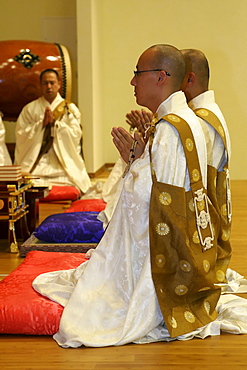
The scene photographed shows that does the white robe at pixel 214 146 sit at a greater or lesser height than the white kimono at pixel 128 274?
greater

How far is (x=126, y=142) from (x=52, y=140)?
15.3 ft

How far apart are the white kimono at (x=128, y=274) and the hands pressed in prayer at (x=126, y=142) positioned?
0.05 meters

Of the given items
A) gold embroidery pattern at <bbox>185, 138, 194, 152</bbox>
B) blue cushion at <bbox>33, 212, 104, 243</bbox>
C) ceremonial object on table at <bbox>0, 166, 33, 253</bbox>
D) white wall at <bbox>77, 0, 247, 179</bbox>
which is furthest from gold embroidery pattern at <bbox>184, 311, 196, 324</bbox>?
white wall at <bbox>77, 0, 247, 179</bbox>

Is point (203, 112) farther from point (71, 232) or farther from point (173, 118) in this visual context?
point (71, 232)

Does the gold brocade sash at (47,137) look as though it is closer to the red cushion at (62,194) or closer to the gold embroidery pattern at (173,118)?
the red cushion at (62,194)

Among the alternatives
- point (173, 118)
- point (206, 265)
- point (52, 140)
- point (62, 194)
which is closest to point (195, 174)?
point (173, 118)

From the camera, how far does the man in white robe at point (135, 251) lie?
7.93 feet

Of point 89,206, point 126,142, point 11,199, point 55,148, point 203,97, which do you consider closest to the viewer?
point 126,142

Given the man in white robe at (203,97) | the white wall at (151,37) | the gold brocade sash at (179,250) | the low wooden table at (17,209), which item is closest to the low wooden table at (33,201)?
the low wooden table at (17,209)

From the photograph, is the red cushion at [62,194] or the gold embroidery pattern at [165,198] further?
the red cushion at [62,194]

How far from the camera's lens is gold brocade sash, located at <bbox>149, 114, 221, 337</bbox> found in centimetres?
245

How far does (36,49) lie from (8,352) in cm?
597

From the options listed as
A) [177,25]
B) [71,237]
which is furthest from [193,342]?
[177,25]

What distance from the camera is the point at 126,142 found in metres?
2.63
